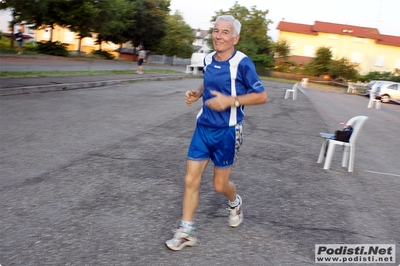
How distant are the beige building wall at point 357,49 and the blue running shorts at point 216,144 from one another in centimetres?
7109

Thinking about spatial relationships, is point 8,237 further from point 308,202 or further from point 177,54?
point 177,54

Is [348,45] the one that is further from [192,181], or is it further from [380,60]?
[192,181]

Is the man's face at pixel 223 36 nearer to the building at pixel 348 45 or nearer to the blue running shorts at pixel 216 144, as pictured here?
the blue running shorts at pixel 216 144

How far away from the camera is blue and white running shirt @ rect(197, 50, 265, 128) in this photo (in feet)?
12.8

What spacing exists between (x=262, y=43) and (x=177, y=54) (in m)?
15.1

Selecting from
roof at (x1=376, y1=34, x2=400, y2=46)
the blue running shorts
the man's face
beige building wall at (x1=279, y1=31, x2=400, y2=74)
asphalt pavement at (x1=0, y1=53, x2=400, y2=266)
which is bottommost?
asphalt pavement at (x1=0, y1=53, x2=400, y2=266)

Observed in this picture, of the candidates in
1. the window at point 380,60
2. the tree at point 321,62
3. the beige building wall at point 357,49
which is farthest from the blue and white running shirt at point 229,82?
the window at point 380,60

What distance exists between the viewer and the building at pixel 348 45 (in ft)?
239

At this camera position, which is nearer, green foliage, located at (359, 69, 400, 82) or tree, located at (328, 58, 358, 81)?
green foliage, located at (359, 69, 400, 82)

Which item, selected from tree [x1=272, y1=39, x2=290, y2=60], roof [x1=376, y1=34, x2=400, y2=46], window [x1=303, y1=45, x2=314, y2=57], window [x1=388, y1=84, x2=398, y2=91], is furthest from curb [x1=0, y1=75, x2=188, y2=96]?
roof [x1=376, y1=34, x2=400, y2=46]

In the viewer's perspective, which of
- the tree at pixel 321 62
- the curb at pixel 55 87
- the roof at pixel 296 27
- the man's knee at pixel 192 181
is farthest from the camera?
the roof at pixel 296 27

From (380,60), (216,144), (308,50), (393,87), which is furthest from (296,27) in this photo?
(216,144)

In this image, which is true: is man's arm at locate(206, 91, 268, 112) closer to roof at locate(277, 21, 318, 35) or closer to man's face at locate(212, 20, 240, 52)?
man's face at locate(212, 20, 240, 52)

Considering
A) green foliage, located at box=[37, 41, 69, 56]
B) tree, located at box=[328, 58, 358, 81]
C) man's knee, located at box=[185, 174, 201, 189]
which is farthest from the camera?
tree, located at box=[328, 58, 358, 81]
